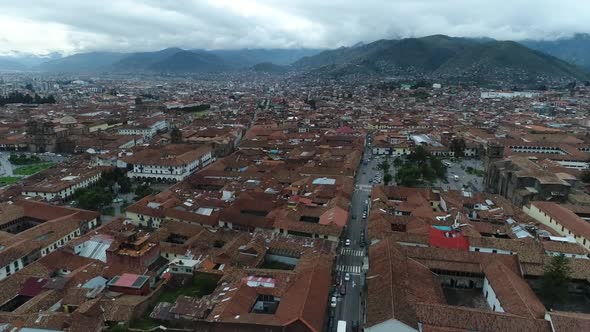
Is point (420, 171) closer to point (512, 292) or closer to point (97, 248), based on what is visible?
point (512, 292)

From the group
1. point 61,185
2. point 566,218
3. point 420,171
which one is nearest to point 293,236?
point 566,218

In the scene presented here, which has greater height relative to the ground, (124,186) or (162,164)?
(162,164)

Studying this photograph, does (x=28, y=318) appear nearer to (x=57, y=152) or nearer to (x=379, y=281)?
(x=379, y=281)

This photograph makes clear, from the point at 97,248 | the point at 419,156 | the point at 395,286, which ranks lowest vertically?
the point at 97,248

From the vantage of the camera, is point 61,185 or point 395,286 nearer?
point 395,286

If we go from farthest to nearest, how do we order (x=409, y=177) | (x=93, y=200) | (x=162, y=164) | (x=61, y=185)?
1. (x=162, y=164)
2. (x=409, y=177)
3. (x=61, y=185)
4. (x=93, y=200)

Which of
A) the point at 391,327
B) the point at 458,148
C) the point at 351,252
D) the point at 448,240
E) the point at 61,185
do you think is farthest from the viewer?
the point at 458,148

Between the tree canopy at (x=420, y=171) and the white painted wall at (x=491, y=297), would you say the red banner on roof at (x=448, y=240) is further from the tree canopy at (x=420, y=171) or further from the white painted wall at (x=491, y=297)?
the tree canopy at (x=420, y=171)
